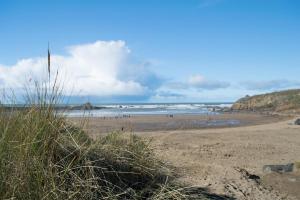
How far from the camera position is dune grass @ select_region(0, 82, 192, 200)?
4047 mm

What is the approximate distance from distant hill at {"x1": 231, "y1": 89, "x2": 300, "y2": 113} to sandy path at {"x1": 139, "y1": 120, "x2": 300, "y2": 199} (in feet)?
77.9

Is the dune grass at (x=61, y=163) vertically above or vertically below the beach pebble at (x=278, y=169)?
above

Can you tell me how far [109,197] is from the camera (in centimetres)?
435

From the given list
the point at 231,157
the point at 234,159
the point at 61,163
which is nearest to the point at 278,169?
the point at 234,159

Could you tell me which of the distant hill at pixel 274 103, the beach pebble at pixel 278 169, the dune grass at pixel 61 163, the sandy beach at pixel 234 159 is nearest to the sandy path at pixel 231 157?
the sandy beach at pixel 234 159

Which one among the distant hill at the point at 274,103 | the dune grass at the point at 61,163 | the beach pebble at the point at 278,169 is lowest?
the beach pebble at the point at 278,169

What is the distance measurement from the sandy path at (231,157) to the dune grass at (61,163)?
1.10 metres

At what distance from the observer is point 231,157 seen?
12398mm

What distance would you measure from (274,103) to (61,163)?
48.4 m

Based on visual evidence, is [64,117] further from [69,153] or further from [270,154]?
[270,154]

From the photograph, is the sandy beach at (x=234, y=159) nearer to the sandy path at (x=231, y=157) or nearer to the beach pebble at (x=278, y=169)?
the sandy path at (x=231, y=157)

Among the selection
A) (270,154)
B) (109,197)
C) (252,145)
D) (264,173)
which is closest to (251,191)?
(264,173)

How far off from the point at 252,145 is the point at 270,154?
1964 mm

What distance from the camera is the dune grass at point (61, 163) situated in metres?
4.05
